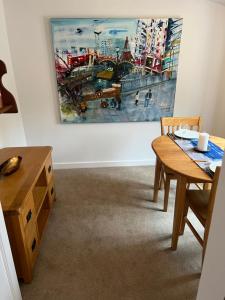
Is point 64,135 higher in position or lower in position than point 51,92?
lower

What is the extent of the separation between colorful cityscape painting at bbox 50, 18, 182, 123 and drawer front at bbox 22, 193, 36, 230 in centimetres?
152

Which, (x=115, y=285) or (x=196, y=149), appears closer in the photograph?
(x=115, y=285)

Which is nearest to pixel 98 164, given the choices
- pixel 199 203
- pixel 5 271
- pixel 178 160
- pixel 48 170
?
pixel 48 170

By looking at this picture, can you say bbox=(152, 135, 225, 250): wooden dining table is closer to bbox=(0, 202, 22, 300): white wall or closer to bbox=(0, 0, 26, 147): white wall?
bbox=(0, 202, 22, 300): white wall

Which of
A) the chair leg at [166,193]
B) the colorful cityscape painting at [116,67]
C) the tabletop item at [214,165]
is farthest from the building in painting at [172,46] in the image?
the tabletop item at [214,165]

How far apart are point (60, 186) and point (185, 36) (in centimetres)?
237

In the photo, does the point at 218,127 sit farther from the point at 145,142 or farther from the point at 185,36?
the point at 185,36

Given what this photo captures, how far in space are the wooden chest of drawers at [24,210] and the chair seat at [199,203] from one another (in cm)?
121

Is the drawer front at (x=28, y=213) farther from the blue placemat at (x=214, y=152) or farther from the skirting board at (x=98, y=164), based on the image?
the skirting board at (x=98, y=164)

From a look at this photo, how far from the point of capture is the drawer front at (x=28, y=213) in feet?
4.92

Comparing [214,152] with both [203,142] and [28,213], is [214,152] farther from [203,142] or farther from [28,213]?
[28,213]

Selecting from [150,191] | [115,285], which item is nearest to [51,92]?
[150,191]

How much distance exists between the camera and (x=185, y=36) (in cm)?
266

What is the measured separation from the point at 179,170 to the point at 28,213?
43.9 inches
